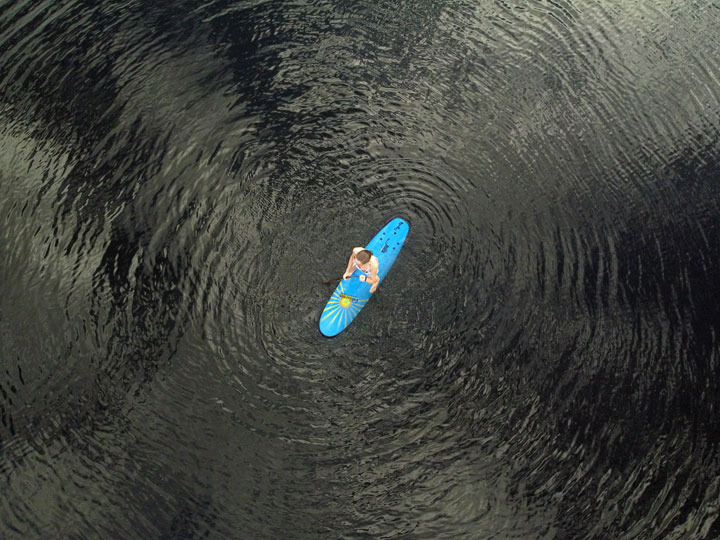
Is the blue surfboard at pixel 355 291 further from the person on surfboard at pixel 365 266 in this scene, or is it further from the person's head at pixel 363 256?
the person's head at pixel 363 256

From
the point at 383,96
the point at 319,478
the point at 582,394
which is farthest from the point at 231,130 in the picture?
the point at 582,394

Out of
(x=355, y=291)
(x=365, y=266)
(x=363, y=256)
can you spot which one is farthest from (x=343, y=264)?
(x=363, y=256)

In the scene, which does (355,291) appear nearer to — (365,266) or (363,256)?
(365,266)

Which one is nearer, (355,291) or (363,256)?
(363,256)

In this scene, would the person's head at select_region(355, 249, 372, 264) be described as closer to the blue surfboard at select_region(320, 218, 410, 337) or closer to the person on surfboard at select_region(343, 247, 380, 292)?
the person on surfboard at select_region(343, 247, 380, 292)

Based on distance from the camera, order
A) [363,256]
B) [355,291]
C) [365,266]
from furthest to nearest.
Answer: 1. [355,291]
2. [365,266]
3. [363,256]

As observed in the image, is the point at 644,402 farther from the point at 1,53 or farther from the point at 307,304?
the point at 1,53
